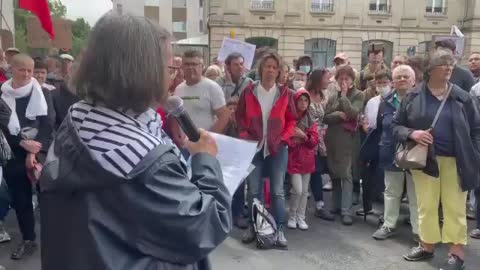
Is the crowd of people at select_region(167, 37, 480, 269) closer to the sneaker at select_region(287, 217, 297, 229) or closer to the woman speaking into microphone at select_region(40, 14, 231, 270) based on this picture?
the sneaker at select_region(287, 217, 297, 229)

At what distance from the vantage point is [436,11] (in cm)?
3158

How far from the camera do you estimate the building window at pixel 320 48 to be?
103 ft

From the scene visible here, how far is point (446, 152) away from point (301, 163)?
166cm

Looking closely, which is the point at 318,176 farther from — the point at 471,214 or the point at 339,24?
the point at 339,24

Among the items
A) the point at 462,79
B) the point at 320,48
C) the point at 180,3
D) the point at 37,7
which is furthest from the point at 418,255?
the point at 180,3

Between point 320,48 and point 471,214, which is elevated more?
point 320,48

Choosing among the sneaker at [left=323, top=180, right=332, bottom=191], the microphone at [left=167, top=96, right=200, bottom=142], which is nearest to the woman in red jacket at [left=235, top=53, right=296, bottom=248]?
the sneaker at [left=323, top=180, right=332, bottom=191]

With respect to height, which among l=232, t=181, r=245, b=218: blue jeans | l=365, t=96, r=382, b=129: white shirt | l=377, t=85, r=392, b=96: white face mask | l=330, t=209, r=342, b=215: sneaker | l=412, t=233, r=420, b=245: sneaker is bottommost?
l=330, t=209, r=342, b=215: sneaker

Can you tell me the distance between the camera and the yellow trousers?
430cm

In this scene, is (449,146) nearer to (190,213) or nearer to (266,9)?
(190,213)

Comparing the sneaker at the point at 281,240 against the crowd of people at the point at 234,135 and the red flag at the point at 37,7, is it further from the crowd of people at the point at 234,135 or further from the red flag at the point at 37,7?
the red flag at the point at 37,7

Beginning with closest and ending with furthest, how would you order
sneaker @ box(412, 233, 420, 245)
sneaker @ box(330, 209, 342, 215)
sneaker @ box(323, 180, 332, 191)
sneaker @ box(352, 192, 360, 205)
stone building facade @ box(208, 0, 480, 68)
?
sneaker @ box(412, 233, 420, 245), sneaker @ box(330, 209, 342, 215), sneaker @ box(352, 192, 360, 205), sneaker @ box(323, 180, 332, 191), stone building facade @ box(208, 0, 480, 68)

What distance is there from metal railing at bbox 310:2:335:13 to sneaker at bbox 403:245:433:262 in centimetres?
2759

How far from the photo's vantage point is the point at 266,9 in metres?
30.1
